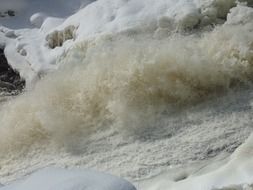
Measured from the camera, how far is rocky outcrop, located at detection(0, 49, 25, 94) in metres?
8.15

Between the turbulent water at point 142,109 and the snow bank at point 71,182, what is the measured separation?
176cm

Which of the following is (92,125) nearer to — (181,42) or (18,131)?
(18,131)

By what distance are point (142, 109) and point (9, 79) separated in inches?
134

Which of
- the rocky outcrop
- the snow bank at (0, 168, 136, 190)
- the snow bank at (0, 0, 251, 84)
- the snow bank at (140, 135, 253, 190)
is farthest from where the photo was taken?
the rocky outcrop

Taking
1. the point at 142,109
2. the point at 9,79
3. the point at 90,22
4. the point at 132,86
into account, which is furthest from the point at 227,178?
the point at 9,79

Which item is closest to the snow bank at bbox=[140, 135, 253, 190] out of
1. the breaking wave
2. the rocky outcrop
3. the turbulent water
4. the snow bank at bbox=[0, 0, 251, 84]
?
the turbulent water

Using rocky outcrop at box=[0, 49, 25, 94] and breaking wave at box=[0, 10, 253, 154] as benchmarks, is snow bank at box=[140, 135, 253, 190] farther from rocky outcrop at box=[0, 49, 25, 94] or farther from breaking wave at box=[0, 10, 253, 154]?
rocky outcrop at box=[0, 49, 25, 94]

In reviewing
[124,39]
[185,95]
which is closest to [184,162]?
[185,95]

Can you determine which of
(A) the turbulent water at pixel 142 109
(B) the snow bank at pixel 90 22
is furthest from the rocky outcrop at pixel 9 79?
(A) the turbulent water at pixel 142 109

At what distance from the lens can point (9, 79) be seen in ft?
27.7

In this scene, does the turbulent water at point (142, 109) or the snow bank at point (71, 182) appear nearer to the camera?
the snow bank at point (71, 182)

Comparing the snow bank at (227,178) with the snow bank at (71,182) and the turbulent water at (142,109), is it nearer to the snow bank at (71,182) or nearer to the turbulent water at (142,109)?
the turbulent water at (142,109)

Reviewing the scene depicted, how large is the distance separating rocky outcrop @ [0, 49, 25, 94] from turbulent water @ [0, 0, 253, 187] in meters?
1.47

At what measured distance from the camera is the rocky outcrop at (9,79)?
8.15 m
